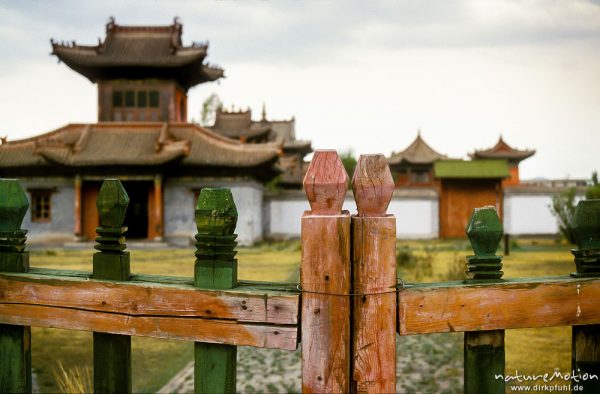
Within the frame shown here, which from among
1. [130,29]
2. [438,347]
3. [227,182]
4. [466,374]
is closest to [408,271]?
[438,347]

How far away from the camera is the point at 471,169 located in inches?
896

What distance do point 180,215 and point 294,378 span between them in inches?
623

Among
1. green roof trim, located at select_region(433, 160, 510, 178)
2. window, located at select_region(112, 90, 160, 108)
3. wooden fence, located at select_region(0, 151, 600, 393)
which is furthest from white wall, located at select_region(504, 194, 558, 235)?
wooden fence, located at select_region(0, 151, 600, 393)

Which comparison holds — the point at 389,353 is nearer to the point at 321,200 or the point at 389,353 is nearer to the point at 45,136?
the point at 321,200

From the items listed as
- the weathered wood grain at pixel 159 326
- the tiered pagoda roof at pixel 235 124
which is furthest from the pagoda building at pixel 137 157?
the weathered wood grain at pixel 159 326

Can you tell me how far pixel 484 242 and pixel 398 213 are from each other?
2104 centimetres

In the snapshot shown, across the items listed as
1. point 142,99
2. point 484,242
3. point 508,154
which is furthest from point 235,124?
point 484,242

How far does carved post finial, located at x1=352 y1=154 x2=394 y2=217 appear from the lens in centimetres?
140

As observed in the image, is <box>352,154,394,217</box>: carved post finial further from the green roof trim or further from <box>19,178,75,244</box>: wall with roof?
the green roof trim

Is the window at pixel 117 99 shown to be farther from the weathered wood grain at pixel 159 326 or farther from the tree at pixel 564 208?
the weathered wood grain at pixel 159 326

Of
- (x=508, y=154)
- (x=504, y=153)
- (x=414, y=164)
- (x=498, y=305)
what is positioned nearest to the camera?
(x=498, y=305)

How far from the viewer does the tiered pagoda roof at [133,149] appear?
59.5 ft

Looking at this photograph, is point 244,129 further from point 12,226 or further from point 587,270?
point 587,270

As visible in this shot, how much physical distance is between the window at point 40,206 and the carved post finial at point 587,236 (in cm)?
2062
